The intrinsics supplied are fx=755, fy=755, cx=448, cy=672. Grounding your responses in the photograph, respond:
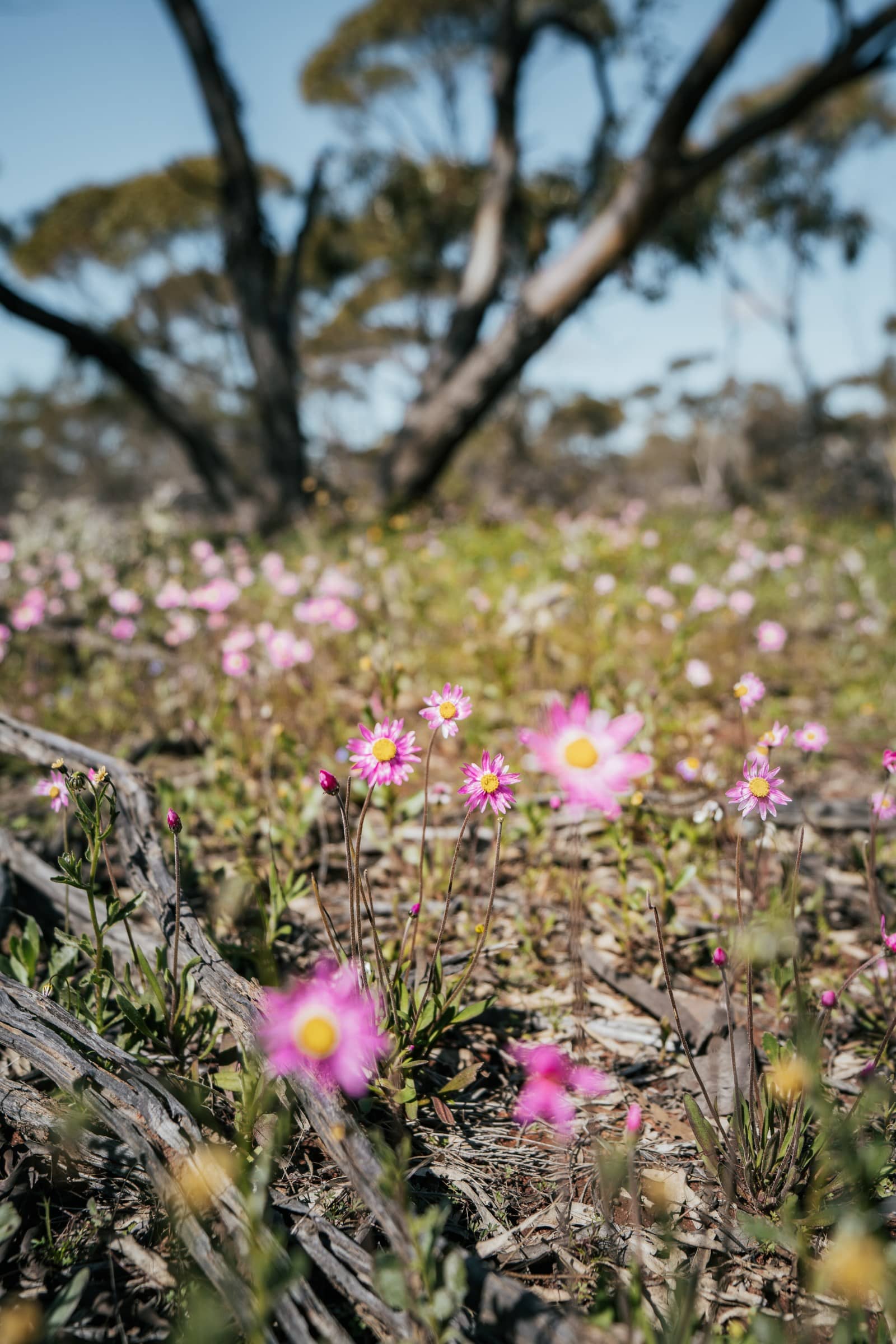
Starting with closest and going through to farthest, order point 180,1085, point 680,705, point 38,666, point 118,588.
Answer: point 180,1085 → point 680,705 → point 38,666 → point 118,588

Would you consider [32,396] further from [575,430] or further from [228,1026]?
[228,1026]

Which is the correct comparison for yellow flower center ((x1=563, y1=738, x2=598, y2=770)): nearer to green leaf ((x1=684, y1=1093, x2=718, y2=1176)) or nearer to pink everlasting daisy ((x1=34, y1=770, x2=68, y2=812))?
green leaf ((x1=684, y1=1093, x2=718, y2=1176))

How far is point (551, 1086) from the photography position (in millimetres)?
1282

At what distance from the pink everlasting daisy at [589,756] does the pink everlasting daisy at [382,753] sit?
27cm

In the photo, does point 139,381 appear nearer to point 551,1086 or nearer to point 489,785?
point 489,785

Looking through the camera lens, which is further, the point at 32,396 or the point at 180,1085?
the point at 32,396

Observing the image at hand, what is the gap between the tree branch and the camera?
6021 millimetres

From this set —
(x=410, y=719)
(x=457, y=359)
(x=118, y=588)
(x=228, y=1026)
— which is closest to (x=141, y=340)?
(x=457, y=359)

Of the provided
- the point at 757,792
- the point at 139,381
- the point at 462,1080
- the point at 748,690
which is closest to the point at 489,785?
the point at 757,792

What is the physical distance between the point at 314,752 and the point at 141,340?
18389 mm

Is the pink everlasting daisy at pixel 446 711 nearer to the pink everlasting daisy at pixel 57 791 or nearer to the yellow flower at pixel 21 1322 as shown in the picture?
the pink everlasting daisy at pixel 57 791

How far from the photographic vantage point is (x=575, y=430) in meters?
30.2

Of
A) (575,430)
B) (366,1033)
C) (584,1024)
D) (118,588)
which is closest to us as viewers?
(366,1033)

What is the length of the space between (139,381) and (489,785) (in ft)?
23.1
